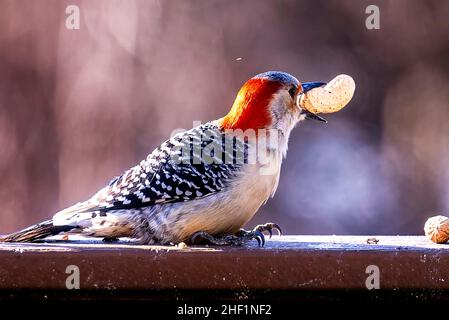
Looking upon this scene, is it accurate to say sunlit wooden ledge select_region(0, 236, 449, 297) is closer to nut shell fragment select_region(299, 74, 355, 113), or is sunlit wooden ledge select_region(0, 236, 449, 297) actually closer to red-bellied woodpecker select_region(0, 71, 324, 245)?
red-bellied woodpecker select_region(0, 71, 324, 245)

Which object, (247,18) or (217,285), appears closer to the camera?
(217,285)

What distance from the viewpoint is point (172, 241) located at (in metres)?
3.39

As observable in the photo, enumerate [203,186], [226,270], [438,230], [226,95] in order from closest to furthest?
[226,270]
[438,230]
[203,186]
[226,95]

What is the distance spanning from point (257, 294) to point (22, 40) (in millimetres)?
6055

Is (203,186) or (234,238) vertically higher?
(203,186)

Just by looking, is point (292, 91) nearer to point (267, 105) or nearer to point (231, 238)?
point (267, 105)

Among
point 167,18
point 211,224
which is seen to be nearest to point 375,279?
point 211,224

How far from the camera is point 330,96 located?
12.4 ft

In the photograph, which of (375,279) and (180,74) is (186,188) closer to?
(375,279)

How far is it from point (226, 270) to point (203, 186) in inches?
30.7

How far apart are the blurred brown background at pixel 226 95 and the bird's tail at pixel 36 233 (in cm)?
399

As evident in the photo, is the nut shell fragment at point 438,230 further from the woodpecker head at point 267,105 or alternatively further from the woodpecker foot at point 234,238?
the woodpecker head at point 267,105

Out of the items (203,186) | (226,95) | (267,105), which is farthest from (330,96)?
(226,95)

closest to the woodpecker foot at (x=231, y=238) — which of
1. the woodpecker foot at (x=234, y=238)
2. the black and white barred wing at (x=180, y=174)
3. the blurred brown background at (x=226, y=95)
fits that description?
the woodpecker foot at (x=234, y=238)
